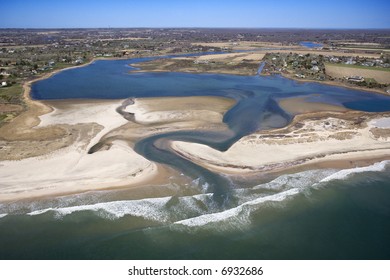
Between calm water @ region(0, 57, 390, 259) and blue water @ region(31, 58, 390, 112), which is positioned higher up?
blue water @ region(31, 58, 390, 112)

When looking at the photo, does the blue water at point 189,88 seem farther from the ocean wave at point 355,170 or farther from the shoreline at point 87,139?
the ocean wave at point 355,170

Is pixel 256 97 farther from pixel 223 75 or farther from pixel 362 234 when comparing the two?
pixel 362 234

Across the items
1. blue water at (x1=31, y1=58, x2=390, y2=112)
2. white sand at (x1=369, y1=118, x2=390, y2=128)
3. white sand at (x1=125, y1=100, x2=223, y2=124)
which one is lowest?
white sand at (x1=125, y1=100, x2=223, y2=124)

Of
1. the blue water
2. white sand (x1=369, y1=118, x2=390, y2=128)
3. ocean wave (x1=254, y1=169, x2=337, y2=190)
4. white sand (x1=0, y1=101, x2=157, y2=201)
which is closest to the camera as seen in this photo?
white sand (x1=0, y1=101, x2=157, y2=201)

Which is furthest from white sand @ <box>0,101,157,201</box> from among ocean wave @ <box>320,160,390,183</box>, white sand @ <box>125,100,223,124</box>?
ocean wave @ <box>320,160,390,183</box>

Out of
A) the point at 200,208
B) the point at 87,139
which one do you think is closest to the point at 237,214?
the point at 200,208

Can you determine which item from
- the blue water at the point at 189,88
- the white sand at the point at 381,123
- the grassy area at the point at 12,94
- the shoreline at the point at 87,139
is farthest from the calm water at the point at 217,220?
the grassy area at the point at 12,94

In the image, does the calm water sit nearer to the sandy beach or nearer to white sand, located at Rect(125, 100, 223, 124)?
the sandy beach
